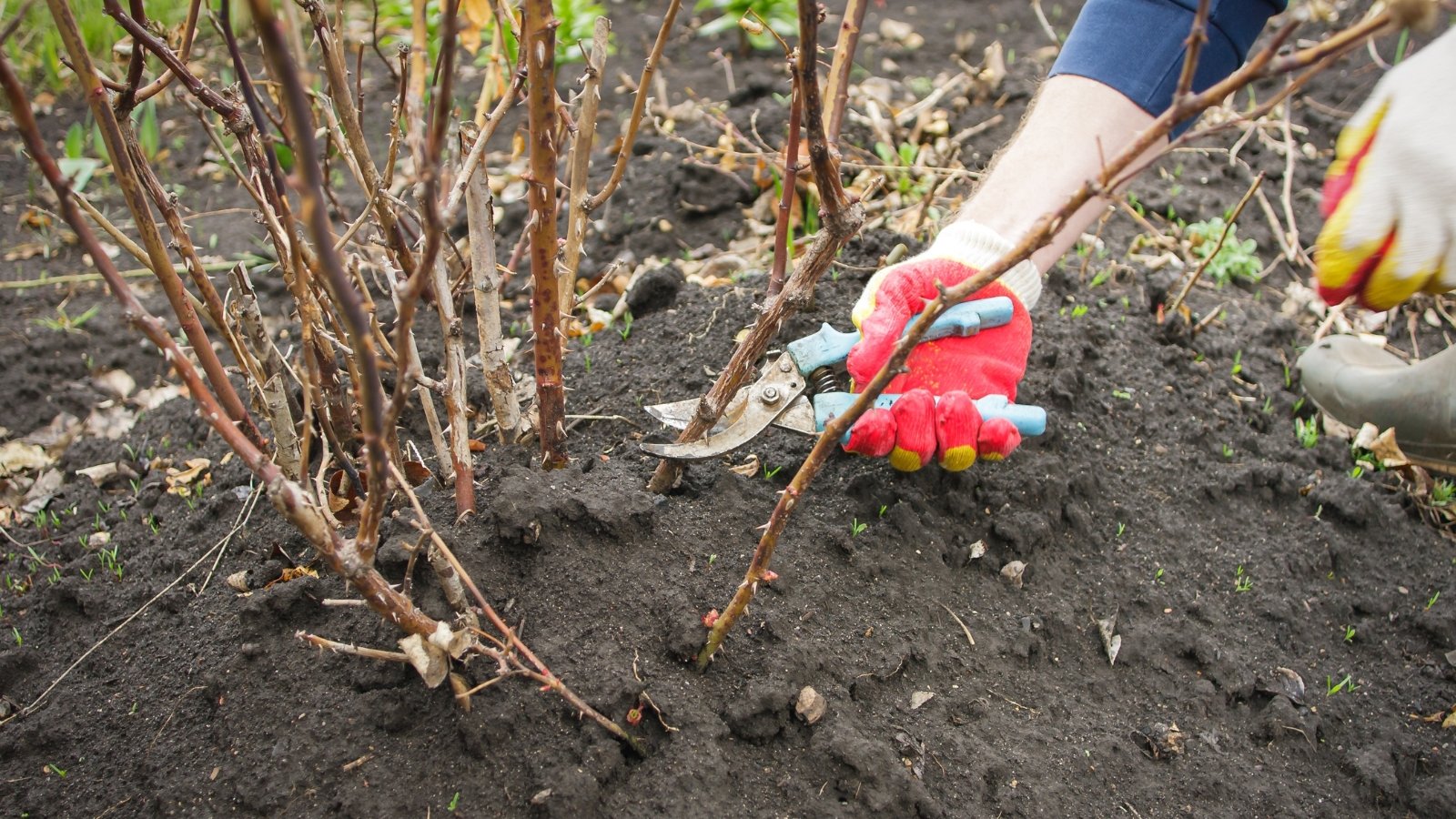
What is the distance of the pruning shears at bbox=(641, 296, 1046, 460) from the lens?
1796 mm

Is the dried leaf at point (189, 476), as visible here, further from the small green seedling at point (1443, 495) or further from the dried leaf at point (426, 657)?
the small green seedling at point (1443, 495)

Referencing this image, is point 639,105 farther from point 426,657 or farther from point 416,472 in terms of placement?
point 426,657

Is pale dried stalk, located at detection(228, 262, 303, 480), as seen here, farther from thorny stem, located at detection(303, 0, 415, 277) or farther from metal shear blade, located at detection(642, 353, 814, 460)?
metal shear blade, located at detection(642, 353, 814, 460)

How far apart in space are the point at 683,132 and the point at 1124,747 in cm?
268

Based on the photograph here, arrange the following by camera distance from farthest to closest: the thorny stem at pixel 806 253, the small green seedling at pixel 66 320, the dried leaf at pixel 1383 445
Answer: the small green seedling at pixel 66 320 → the dried leaf at pixel 1383 445 → the thorny stem at pixel 806 253

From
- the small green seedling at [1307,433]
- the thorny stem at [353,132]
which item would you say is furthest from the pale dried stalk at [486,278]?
the small green seedling at [1307,433]

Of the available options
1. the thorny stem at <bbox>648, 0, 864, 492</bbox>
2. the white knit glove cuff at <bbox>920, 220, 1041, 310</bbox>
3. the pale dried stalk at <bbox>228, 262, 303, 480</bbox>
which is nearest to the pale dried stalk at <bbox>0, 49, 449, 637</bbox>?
the pale dried stalk at <bbox>228, 262, 303, 480</bbox>

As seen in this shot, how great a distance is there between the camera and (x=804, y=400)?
1876mm

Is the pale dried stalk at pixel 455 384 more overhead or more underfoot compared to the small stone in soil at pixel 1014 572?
more overhead

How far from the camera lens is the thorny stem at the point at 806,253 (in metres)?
1.22

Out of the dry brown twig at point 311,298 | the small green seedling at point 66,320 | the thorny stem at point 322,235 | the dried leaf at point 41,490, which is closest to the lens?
the thorny stem at point 322,235

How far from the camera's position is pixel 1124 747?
1.71 m

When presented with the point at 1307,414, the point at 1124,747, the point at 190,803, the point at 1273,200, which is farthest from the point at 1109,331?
the point at 190,803

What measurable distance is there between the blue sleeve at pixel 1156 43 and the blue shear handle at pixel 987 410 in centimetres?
77
